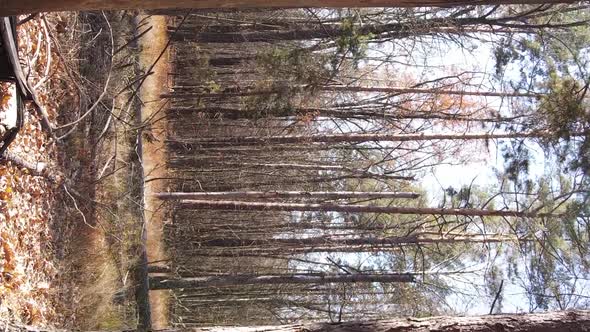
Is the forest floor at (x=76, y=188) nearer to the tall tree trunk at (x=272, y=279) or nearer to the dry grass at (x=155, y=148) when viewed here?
the dry grass at (x=155, y=148)

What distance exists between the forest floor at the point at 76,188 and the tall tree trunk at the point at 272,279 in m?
1.79

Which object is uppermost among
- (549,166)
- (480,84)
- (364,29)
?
(364,29)

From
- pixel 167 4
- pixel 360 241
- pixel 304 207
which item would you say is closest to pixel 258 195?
pixel 304 207

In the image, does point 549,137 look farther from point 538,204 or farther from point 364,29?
point 364,29

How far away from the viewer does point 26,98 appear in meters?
4.79

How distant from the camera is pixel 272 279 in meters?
11.1

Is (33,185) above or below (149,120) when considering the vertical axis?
below

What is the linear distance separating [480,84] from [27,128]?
809cm

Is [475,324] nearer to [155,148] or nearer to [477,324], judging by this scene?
[477,324]

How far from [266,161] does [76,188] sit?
7.17 meters

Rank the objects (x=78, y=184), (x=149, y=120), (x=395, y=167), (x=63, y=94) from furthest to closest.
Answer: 1. (x=395, y=167)
2. (x=149, y=120)
3. (x=78, y=184)
4. (x=63, y=94)

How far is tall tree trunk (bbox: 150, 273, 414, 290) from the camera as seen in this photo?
428 inches

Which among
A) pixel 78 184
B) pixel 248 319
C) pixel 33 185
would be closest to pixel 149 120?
pixel 78 184

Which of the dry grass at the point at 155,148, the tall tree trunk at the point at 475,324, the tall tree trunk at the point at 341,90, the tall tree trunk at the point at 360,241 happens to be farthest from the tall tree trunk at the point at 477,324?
the dry grass at the point at 155,148
